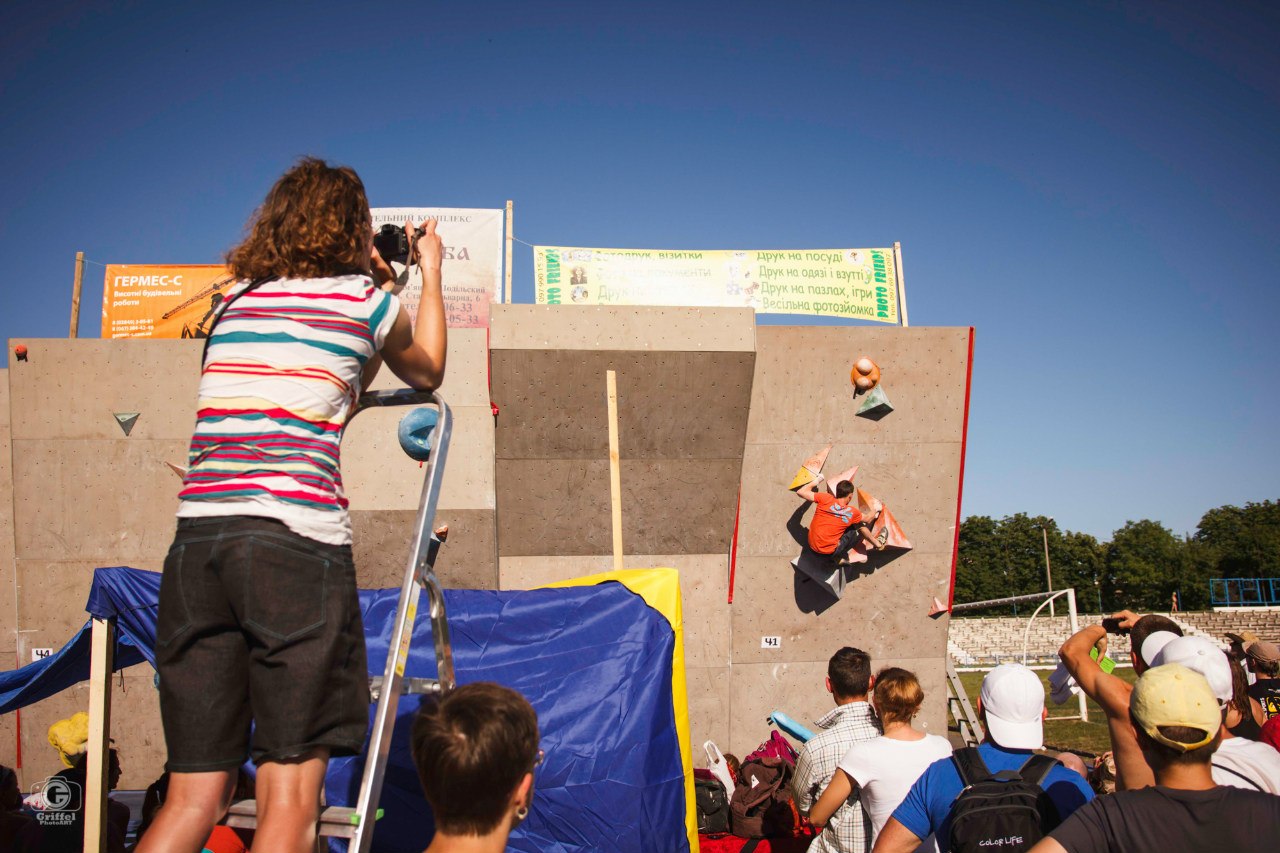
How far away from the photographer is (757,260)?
8.94m

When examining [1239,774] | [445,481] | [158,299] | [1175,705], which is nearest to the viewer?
[1175,705]

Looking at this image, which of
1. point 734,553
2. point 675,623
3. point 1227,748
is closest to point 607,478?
point 734,553

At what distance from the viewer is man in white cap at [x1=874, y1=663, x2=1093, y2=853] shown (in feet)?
9.53

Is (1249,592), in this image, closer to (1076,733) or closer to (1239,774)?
(1076,733)

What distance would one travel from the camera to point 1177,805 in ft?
6.97

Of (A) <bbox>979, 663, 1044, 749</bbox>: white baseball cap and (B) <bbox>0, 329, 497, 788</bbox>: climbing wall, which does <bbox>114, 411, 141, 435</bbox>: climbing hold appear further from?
(A) <bbox>979, 663, 1044, 749</bbox>: white baseball cap

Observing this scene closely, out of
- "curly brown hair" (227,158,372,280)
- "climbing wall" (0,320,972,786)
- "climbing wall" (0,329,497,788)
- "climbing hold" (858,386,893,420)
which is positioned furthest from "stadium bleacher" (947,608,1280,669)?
"curly brown hair" (227,158,372,280)

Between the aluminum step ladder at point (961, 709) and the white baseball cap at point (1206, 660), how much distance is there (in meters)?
5.14

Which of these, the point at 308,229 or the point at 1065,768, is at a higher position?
the point at 308,229

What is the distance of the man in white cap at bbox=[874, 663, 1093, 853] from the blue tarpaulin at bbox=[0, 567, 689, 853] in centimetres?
134

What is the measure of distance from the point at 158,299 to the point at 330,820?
26.7 ft

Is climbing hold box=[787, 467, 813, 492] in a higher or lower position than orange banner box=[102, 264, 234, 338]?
lower

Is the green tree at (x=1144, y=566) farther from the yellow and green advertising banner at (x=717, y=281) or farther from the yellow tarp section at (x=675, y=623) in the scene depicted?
the yellow tarp section at (x=675, y=623)

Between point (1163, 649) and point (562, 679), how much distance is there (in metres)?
2.58
